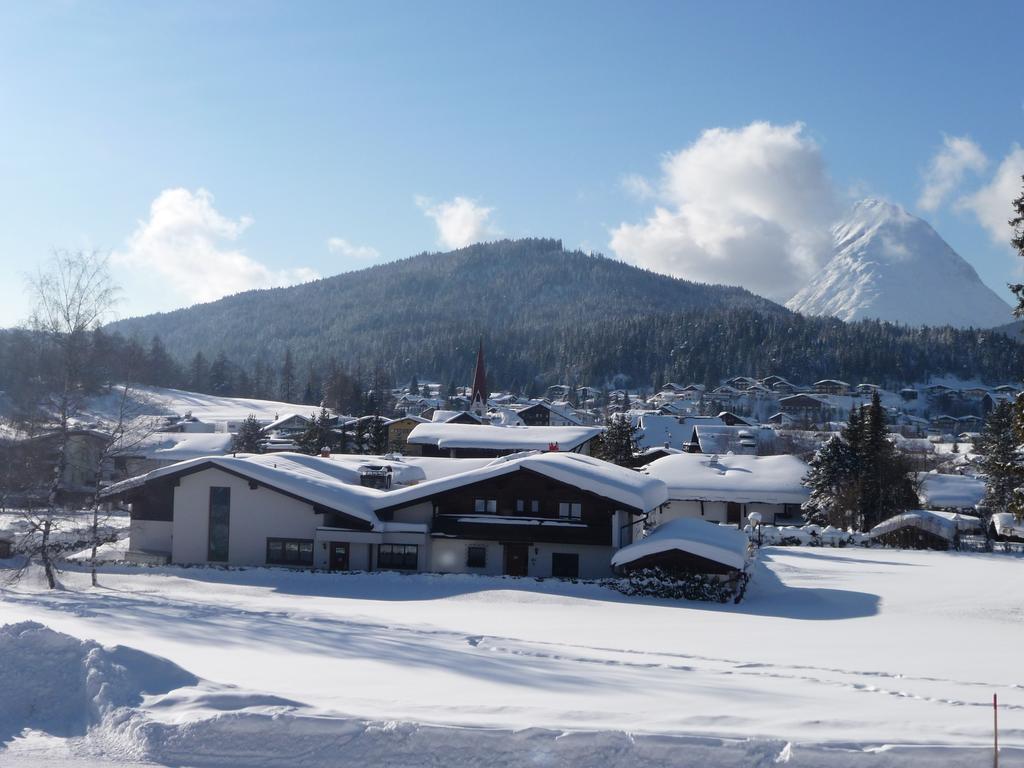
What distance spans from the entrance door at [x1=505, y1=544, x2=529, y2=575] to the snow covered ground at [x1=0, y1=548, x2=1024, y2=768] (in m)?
8.55

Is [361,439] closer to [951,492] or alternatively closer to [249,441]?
[249,441]

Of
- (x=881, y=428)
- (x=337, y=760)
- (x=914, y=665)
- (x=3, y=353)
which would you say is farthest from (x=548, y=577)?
(x=3, y=353)

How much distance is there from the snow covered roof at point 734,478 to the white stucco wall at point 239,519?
26088 millimetres

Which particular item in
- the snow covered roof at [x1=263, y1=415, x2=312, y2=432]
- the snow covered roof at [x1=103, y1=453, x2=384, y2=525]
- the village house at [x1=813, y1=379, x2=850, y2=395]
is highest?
the village house at [x1=813, y1=379, x2=850, y2=395]

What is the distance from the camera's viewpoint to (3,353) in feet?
283

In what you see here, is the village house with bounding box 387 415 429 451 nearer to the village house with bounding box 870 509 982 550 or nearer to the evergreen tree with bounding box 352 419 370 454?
the evergreen tree with bounding box 352 419 370 454

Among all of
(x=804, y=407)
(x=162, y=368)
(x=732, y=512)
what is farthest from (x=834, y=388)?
(x=732, y=512)

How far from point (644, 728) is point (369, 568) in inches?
992

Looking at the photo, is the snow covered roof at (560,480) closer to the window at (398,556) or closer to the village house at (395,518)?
the village house at (395,518)

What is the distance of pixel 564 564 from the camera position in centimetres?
3356

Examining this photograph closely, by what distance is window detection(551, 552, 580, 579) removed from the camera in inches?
1318

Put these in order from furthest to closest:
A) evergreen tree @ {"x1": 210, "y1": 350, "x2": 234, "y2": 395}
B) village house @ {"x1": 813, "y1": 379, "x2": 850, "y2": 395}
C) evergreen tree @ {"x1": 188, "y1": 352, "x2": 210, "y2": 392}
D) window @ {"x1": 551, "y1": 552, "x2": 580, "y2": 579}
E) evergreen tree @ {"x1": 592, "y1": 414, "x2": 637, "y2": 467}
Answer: village house @ {"x1": 813, "y1": 379, "x2": 850, "y2": 395}
evergreen tree @ {"x1": 210, "y1": 350, "x2": 234, "y2": 395}
evergreen tree @ {"x1": 188, "y1": 352, "x2": 210, "y2": 392}
evergreen tree @ {"x1": 592, "y1": 414, "x2": 637, "y2": 467}
window @ {"x1": 551, "y1": 552, "x2": 580, "y2": 579}

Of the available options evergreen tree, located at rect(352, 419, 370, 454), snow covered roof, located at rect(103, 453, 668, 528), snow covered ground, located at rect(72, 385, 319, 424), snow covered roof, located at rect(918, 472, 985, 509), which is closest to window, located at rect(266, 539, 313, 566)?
snow covered roof, located at rect(103, 453, 668, 528)

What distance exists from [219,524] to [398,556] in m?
7.54
